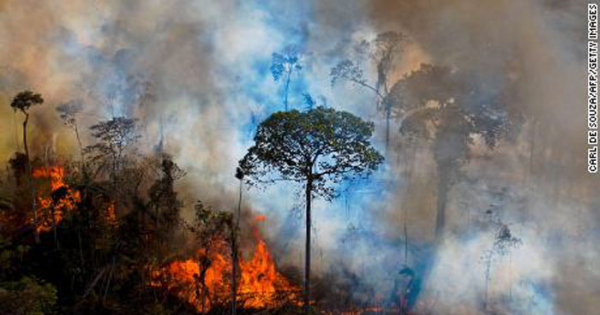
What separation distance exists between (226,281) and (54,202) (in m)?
13.3

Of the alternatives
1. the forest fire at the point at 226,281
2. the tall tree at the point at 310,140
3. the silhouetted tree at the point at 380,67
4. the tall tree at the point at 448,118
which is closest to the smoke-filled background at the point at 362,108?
→ the silhouetted tree at the point at 380,67

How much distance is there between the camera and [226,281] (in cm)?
3328

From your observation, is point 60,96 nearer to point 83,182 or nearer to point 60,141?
point 60,141

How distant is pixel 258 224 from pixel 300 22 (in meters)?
23.1

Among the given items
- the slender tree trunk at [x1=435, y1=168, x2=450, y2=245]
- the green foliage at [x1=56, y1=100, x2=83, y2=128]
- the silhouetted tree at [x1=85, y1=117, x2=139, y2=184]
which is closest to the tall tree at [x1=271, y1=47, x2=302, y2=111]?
the silhouetted tree at [x1=85, y1=117, x2=139, y2=184]

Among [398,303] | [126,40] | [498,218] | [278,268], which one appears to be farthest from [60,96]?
[498,218]

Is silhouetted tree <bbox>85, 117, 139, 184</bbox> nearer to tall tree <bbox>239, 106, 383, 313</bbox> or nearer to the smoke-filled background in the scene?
the smoke-filled background

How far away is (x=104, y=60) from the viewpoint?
50625 mm

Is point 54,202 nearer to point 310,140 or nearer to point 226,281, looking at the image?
point 226,281

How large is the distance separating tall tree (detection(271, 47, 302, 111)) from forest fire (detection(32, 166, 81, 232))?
21274 mm

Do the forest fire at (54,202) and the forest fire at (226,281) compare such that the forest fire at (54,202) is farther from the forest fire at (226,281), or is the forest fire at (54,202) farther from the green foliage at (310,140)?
the green foliage at (310,140)

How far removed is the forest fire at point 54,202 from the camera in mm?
34719

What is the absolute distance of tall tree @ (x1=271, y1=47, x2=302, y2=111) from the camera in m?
48.6

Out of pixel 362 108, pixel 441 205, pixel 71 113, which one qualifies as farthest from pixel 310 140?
pixel 71 113
